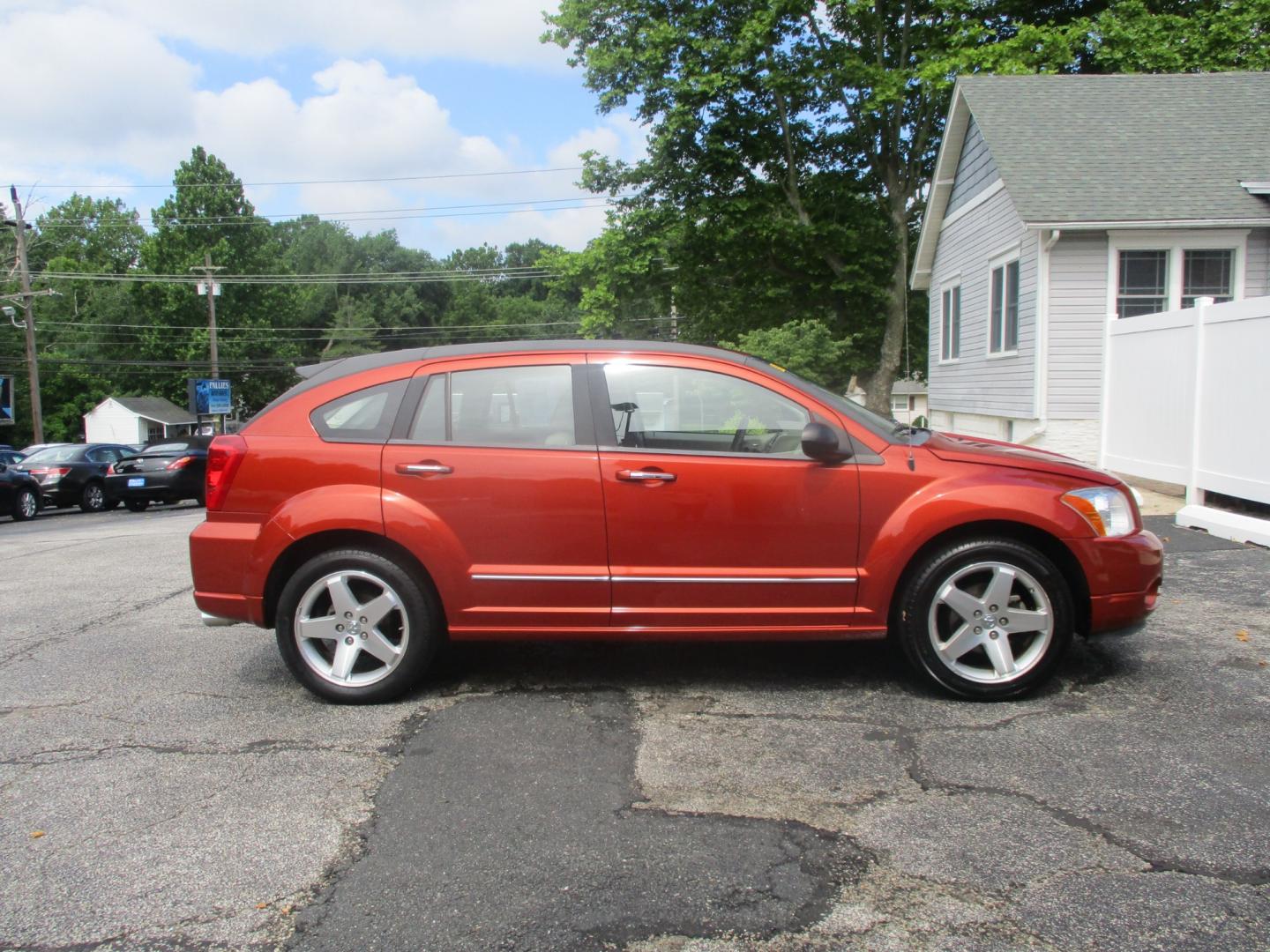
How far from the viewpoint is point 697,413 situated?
4582 mm

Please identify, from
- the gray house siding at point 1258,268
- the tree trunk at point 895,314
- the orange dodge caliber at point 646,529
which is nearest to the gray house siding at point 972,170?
the gray house siding at point 1258,268

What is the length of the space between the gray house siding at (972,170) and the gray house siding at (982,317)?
36 cm

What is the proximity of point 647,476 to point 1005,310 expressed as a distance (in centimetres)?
1361

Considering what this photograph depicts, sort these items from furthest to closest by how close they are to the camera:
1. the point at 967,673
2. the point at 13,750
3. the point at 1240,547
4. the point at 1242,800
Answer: the point at 1240,547 < the point at 967,673 < the point at 13,750 < the point at 1242,800

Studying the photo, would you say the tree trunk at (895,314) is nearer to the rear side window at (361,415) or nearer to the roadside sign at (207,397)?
the rear side window at (361,415)

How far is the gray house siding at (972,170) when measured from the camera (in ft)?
55.7

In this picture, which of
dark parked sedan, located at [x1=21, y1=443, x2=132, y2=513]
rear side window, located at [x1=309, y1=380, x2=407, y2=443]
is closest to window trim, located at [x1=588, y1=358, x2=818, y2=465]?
rear side window, located at [x1=309, y1=380, x2=407, y2=443]

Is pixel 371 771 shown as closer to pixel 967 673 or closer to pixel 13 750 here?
pixel 13 750

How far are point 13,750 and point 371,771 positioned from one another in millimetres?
1647

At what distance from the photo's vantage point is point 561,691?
4.72 metres

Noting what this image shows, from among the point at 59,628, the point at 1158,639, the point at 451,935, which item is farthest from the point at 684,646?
the point at 59,628

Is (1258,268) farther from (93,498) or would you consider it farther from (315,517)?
(93,498)

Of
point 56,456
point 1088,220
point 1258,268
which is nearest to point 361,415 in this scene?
point 1088,220

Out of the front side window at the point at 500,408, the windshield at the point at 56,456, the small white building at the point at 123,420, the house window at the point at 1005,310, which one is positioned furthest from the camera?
the small white building at the point at 123,420
